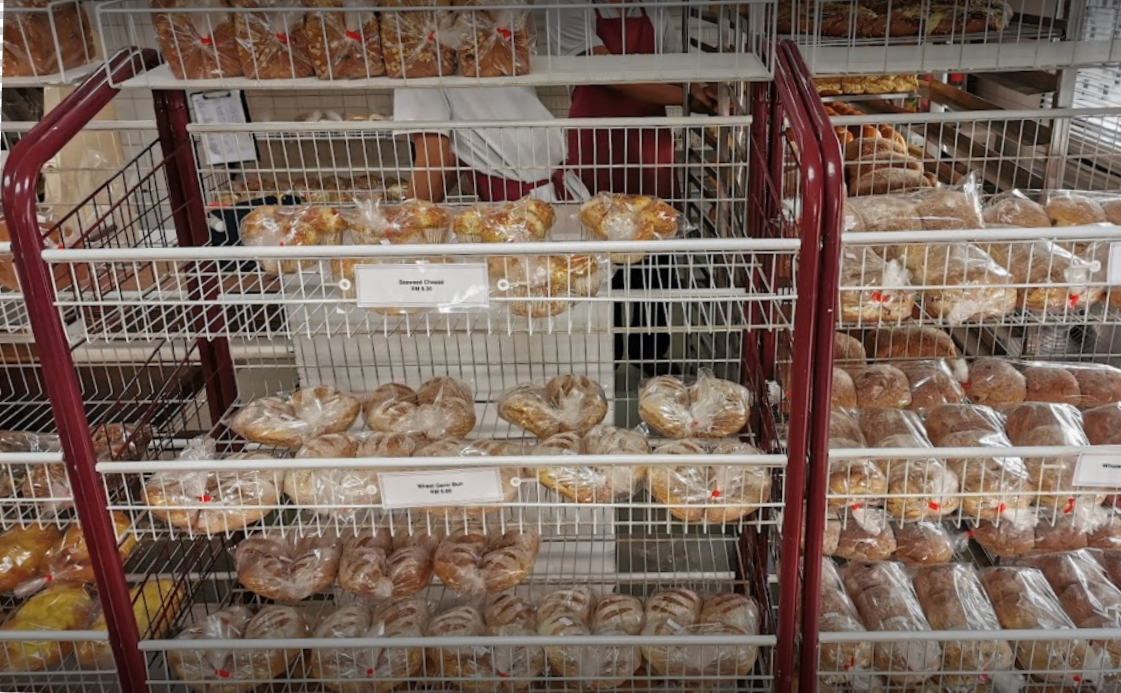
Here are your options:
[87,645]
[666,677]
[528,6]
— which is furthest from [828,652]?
[87,645]

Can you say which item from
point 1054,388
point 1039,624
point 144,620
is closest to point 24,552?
point 144,620

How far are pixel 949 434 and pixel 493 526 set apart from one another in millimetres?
912

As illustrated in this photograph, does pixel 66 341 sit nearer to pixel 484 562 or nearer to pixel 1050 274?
pixel 484 562

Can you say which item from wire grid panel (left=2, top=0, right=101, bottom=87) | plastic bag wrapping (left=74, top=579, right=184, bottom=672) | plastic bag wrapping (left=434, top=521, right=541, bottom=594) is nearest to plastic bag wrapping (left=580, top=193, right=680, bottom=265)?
plastic bag wrapping (left=434, top=521, right=541, bottom=594)

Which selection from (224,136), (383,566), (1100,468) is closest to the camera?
(1100,468)

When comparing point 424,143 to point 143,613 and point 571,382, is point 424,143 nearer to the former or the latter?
point 571,382

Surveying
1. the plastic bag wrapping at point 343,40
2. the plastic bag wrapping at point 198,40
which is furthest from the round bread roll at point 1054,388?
the plastic bag wrapping at point 198,40

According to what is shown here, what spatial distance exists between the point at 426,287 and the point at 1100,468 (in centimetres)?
111

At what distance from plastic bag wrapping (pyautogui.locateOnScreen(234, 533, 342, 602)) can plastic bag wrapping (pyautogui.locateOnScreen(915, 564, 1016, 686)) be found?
118 cm

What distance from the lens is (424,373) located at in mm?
2232

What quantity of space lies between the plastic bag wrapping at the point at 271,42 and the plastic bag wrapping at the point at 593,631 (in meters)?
1.10

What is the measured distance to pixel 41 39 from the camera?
5.39 ft

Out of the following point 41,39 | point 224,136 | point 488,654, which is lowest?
point 488,654

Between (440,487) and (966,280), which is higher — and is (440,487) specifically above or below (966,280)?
below
